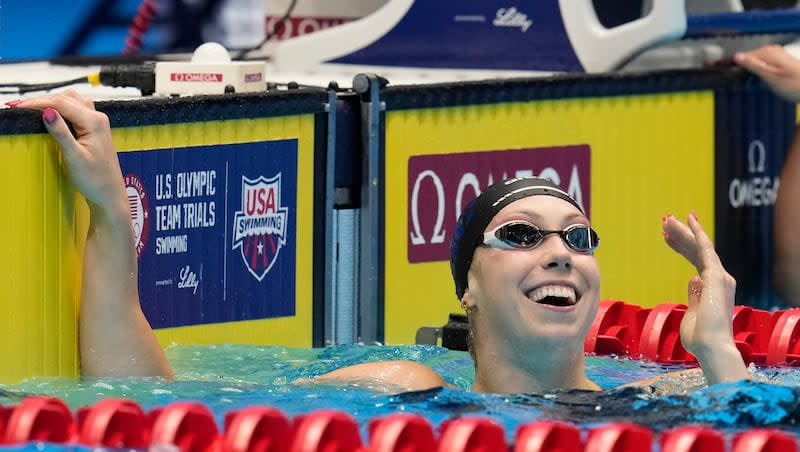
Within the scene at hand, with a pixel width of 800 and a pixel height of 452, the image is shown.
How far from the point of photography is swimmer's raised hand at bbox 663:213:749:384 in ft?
14.1

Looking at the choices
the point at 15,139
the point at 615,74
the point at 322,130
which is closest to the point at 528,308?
the point at 15,139

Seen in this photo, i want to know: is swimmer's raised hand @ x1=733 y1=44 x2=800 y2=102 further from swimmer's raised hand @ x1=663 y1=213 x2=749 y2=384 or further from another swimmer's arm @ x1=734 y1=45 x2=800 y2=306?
swimmer's raised hand @ x1=663 y1=213 x2=749 y2=384

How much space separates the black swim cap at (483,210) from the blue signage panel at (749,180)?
3.11 metres

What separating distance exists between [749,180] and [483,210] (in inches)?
134

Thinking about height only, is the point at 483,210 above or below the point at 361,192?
below

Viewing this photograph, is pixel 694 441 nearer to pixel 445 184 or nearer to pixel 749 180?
pixel 445 184

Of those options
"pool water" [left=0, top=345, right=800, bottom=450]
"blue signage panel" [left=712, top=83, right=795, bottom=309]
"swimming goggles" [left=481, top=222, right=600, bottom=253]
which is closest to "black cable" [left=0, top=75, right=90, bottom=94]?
"pool water" [left=0, top=345, right=800, bottom=450]

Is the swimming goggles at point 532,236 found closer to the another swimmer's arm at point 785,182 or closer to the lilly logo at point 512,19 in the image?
the another swimmer's arm at point 785,182

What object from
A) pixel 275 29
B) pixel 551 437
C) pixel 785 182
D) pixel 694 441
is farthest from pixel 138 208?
pixel 275 29

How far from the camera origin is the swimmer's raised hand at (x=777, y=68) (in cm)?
749

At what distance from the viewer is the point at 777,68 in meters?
7.54

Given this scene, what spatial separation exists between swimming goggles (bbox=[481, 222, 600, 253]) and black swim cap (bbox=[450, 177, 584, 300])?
0.28ft

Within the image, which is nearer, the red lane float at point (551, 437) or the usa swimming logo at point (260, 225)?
the red lane float at point (551, 437)

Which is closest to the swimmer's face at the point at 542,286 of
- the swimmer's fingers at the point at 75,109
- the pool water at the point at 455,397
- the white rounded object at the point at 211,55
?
the pool water at the point at 455,397
